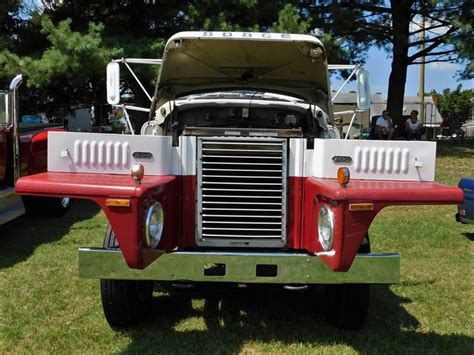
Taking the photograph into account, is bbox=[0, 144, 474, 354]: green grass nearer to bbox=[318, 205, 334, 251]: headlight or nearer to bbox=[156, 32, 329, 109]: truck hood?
bbox=[318, 205, 334, 251]: headlight

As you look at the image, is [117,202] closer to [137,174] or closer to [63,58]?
[137,174]

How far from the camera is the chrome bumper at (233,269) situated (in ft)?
11.5

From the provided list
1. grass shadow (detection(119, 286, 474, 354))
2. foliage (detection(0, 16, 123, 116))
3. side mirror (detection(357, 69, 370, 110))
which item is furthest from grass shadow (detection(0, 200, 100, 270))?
side mirror (detection(357, 69, 370, 110))

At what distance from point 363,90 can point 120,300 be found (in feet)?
9.94

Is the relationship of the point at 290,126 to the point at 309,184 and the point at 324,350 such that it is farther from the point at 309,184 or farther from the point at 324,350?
the point at 324,350

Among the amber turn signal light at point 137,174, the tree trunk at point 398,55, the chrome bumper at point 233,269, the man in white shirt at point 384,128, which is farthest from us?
the man in white shirt at point 384,128

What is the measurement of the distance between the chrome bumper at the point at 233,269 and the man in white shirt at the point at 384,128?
1346 centimetres

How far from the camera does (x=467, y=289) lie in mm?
5324

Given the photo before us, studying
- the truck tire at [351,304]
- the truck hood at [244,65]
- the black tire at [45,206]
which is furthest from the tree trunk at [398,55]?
the truck tire at [351,304]

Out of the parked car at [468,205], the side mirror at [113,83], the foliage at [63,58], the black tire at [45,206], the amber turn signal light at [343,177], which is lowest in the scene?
the black tire at [45,206]

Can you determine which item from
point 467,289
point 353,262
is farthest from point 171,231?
point 467,289

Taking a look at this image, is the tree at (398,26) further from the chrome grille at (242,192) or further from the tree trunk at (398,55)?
the chrome grille at (242,192)

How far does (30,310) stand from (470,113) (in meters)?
51.9

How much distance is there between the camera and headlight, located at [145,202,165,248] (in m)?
3.28
